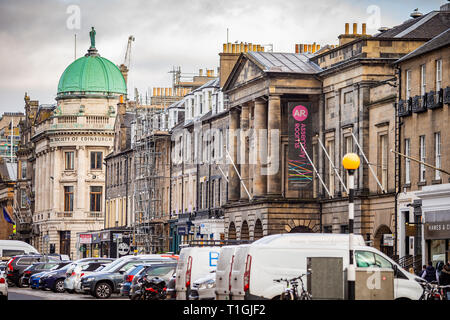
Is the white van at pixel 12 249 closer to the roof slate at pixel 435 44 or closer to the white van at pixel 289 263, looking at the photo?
the roof slate at pixel 435 44

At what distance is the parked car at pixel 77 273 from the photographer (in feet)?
174

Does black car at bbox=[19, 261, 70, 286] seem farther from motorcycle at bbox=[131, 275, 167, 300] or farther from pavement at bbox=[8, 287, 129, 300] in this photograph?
motorcycle at bbox=[131, 275, 167, 300]

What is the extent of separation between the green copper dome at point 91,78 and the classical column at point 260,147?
5886cm

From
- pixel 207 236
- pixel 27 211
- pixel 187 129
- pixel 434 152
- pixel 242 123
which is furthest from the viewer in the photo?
pixel 27 211

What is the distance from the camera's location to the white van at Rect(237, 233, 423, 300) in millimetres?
30438

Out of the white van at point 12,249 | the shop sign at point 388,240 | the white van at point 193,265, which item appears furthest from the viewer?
the white van at point 12,249

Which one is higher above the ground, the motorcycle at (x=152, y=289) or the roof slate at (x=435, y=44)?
the roof slate at (x=435, y=44)

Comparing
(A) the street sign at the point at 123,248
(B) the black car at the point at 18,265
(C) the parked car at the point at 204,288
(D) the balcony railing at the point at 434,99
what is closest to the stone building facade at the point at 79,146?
(A) the street sign at the point at 123,248

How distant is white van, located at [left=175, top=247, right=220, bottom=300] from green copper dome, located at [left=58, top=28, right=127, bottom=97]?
93.3 metres

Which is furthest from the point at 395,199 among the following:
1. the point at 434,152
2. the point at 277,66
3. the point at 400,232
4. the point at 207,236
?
the point at 207,236

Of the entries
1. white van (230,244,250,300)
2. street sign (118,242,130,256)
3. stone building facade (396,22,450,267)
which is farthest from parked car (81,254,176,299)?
street sign (118,242,130,256)
